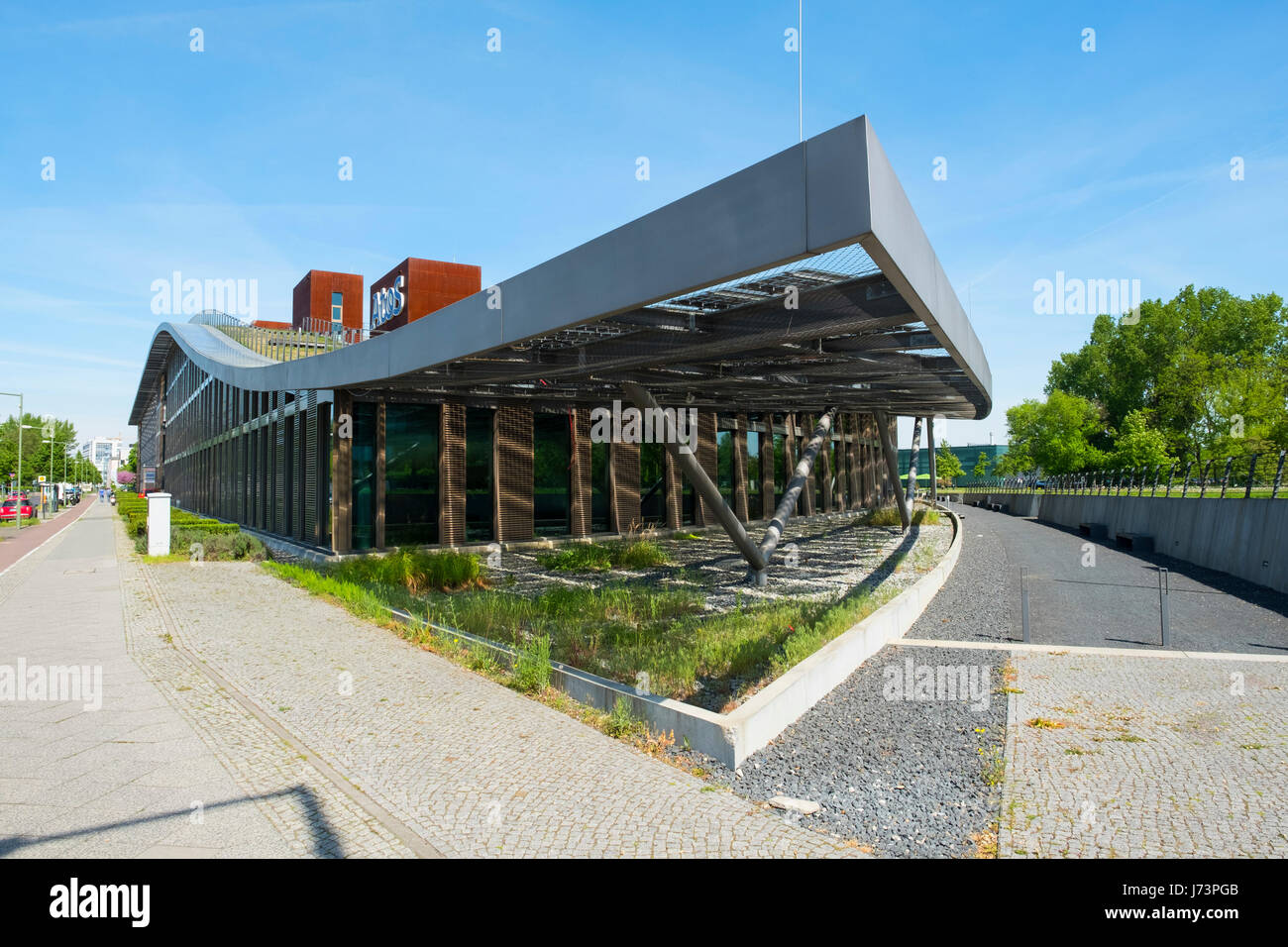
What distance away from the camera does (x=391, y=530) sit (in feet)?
63.5

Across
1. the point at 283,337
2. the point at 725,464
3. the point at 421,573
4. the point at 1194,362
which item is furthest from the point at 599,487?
the point at 1194,362

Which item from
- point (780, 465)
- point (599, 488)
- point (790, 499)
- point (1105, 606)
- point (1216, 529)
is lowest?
point (1105, 606)

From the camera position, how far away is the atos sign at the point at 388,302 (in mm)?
44156

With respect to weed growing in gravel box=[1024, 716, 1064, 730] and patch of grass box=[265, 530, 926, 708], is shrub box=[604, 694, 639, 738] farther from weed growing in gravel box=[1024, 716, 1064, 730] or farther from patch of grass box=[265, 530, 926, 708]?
weed growing in gravel box=[1024, 716, 1064, 730]

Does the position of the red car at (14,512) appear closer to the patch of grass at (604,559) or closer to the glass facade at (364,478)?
the glass facade at (364,478)

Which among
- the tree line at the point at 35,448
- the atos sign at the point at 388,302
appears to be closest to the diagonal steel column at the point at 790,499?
the atos sign at the point at 388,302

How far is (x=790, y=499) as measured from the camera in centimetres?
1655

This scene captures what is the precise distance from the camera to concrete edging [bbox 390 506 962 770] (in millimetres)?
5680

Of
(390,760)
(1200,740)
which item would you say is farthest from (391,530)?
(1200,740)

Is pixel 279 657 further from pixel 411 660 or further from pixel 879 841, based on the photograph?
pixel 879 841

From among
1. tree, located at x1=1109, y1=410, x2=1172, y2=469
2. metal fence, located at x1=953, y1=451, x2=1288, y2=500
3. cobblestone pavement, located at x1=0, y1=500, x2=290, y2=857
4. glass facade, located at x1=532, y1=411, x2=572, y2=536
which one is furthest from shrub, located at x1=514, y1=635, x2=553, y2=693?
tree, located at x1=1109, y1=410, x2=1172, y2=469

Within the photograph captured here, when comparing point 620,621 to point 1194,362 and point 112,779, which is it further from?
point 1194,362

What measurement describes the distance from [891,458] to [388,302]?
33.0m
